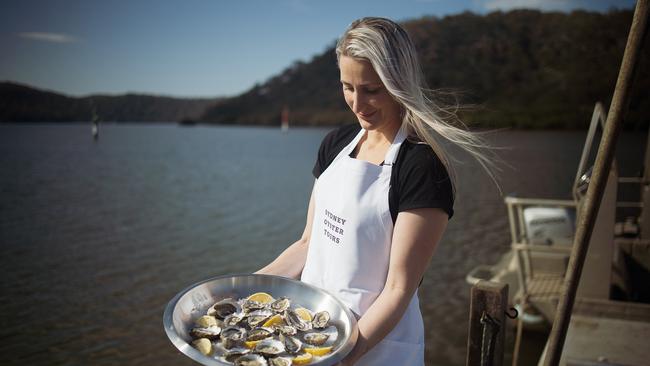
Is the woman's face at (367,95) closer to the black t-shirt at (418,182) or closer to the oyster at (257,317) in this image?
the black t-shirt at (418,182)

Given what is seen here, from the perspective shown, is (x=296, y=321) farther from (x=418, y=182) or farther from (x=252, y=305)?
(x=418, y=182)

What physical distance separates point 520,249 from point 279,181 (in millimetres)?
25113

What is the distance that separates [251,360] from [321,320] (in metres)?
0.38

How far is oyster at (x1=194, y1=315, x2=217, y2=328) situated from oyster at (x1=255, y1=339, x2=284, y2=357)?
233 mm

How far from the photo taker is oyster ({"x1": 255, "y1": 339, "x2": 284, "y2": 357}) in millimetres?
1787

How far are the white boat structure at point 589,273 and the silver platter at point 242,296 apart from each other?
126cm

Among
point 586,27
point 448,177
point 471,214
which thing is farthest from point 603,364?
point 586,27

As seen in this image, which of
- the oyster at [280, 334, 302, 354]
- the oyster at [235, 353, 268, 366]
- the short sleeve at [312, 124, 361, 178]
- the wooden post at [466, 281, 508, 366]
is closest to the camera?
the oyster at [235, 353, 268, 366]

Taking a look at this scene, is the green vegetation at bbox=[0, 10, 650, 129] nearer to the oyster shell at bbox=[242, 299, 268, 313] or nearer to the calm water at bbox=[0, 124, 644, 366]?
the calm water at bbox=[0, 124, 644, 366]

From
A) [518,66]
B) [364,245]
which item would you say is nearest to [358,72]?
[364,245]

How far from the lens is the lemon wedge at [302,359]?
1.73 metres

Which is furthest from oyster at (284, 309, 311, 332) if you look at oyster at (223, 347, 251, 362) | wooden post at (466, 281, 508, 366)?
wooden post at (466, 281, 508, 366)

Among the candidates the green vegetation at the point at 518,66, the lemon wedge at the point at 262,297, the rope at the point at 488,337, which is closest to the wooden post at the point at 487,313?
the rope at the point at 488,337

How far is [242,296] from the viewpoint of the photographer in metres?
2.23
